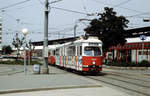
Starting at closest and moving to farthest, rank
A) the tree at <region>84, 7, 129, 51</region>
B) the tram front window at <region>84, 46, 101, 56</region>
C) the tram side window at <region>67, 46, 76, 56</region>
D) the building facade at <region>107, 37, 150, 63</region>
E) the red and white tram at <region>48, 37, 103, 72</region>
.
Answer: the red and white tram at <region>48, 37, 103, 72</region>, the tram front window at <region>84, 46, 101, 56</region>, the tram side window at <region>67, 46, 76, 56</region>, the tree at <region>84, 7, 129, 51</region>, the building facade at <region>107, 37, 150, 63</region>

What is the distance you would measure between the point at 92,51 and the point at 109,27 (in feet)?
48.4

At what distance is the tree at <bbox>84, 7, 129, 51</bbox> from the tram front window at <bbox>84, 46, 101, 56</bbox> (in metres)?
13.7

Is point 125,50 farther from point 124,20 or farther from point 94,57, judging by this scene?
point 94,57

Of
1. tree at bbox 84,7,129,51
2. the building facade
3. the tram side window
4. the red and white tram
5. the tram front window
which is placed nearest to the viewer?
the red and white tram

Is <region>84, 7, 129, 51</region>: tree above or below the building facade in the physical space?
above

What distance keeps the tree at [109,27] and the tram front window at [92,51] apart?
13.7 m

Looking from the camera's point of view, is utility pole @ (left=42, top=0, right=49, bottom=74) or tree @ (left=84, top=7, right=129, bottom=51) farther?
tree @ (left=84, top=7, right=129, bottom=51)

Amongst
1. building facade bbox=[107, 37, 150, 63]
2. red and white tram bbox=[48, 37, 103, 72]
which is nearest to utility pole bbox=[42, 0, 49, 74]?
red and white tram bbox=[48, 37, 103, 72]

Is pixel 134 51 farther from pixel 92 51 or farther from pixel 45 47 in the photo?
pixel 45 47

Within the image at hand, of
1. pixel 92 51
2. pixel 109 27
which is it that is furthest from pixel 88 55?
pixel 109 27

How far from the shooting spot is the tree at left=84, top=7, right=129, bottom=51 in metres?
35.1

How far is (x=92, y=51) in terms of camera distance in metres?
21.6

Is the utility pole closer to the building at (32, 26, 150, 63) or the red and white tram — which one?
the red and white tram

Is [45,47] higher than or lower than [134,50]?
lower
